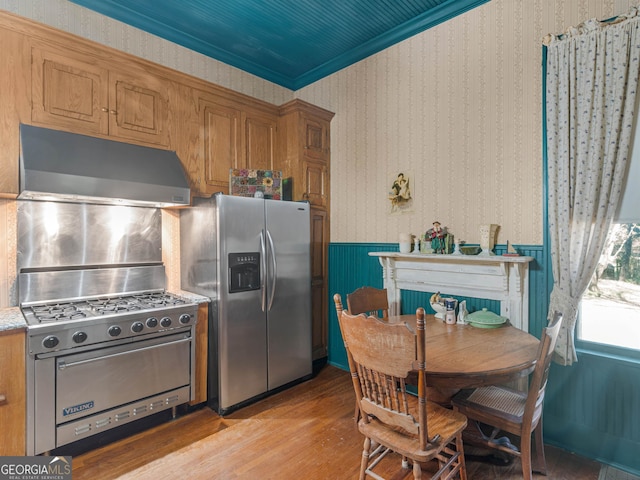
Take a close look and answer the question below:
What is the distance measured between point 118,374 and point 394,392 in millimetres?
1826

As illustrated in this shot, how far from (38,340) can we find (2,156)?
3.80ft

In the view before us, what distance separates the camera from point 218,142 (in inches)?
125

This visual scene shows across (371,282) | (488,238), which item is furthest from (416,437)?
(371,282)

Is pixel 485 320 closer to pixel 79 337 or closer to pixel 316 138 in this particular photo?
pixel 316 138

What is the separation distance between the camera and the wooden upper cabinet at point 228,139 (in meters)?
3.10

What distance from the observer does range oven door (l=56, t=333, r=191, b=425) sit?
82.6 inches

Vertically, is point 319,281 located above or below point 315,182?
below

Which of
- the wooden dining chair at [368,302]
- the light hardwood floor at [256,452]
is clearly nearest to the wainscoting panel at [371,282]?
the wooden dining chair at [368,302]

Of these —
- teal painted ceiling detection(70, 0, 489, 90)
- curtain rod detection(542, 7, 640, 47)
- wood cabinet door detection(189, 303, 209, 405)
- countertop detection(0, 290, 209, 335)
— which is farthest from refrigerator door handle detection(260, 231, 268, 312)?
curtain rod detection(542, 7, 640, 47)

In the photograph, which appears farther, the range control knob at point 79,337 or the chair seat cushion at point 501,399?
the range control knob at point 79,337

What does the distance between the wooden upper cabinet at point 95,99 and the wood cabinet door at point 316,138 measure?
135 cm

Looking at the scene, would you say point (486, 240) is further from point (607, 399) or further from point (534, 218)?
point (607, 399)

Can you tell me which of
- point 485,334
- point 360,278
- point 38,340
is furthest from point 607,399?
point 38,340

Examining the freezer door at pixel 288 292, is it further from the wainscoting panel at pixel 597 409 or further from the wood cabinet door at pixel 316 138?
the wainscoting panel at pixel 597 409
